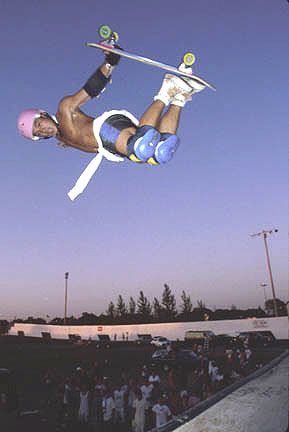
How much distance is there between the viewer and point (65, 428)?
1020 centimetres

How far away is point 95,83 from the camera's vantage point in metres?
3.42

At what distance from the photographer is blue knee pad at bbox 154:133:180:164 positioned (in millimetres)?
3354

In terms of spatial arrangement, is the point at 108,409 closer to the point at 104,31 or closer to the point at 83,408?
the point at 83,408

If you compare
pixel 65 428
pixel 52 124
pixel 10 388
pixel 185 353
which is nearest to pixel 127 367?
pixel 185 353

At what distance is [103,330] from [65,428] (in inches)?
1429

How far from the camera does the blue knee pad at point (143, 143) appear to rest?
10.6ft

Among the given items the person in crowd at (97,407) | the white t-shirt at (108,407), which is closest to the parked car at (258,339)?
the person in crowd at (97,407)

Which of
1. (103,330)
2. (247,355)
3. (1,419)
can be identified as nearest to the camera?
(1,419)

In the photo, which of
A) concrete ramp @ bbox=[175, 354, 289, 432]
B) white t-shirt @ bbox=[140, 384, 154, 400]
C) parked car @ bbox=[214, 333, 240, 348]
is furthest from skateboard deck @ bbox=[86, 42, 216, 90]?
parked car @ bbox=[214, 333, 240, 348]

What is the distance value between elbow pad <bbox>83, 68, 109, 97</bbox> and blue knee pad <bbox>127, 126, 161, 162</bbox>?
0.55 metres

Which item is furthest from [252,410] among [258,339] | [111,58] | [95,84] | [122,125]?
[258,339]

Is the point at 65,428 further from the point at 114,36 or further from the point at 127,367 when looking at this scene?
the point at 127,367

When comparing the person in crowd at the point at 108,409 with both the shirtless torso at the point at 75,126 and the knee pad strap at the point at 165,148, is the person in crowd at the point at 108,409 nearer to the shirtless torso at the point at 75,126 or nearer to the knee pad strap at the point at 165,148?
the shirtless torso at the point at 75,126

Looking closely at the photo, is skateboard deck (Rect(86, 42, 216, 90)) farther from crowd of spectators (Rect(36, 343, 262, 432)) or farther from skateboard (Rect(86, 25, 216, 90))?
crowd of spectators (Rect(36, 343, 262, 432))
